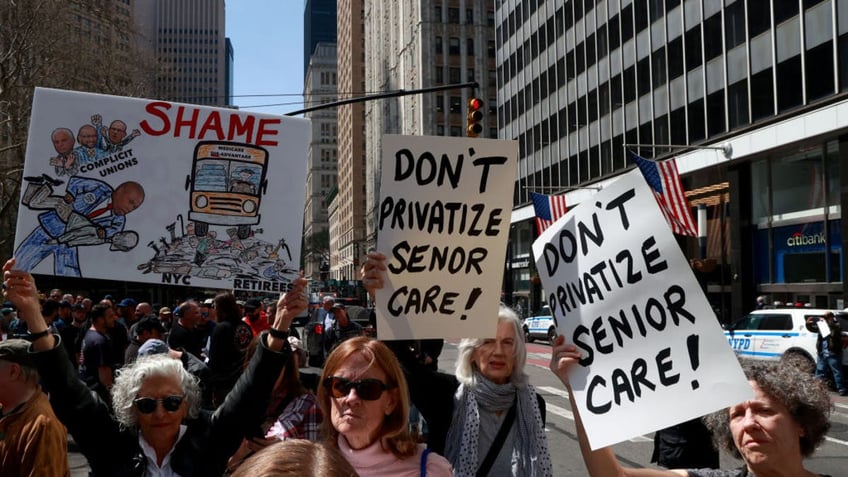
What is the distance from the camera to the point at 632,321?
10.9 feet

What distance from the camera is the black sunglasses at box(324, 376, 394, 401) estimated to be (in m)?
3.01

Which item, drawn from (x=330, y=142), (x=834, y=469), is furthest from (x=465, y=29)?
(x=330, y=142)

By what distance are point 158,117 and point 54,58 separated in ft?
77.4

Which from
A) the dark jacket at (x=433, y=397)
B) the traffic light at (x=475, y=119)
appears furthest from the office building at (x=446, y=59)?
the dark jacket at (x=433, y=397)

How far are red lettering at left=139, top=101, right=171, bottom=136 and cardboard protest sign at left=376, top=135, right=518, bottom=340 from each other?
119cm

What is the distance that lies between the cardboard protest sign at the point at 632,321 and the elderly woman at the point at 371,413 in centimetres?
71

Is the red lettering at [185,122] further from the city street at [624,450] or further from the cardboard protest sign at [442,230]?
the city street at [624,450]

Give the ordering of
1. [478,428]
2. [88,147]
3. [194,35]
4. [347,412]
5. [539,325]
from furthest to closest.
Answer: [194,35], [539,325], [88,147], [478,428], [347,412]

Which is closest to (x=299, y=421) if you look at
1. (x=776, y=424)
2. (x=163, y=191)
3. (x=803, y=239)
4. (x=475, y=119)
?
(x=163, y=191)

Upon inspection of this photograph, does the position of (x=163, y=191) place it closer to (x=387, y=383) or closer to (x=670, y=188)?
(x=387, y=383)

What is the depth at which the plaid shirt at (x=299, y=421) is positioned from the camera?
13.3ft

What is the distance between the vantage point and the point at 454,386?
3.88 m

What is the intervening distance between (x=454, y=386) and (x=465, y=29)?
7658cm

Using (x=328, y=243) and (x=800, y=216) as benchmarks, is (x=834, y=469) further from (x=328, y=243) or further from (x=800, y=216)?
(x=328, y=243)
